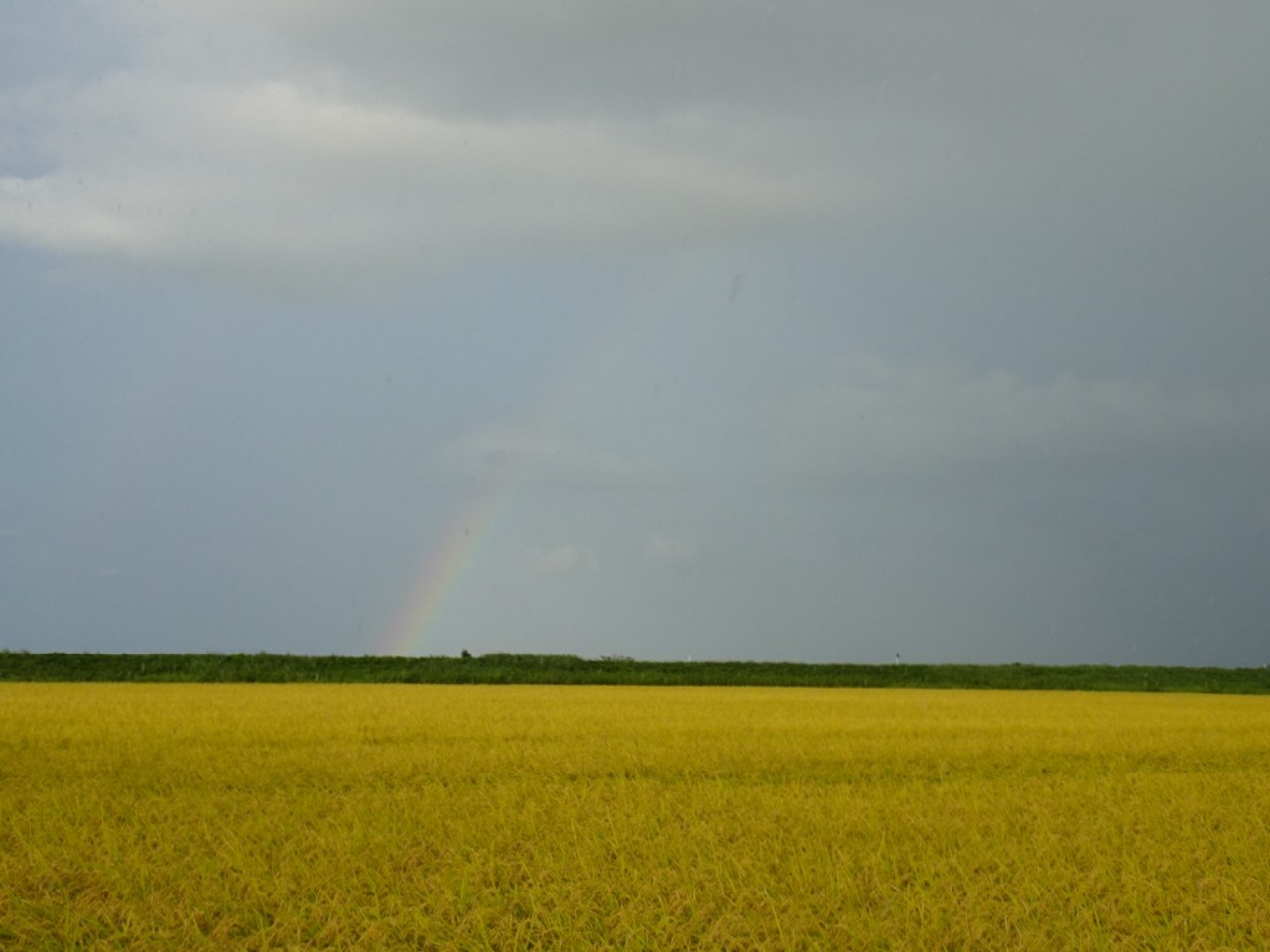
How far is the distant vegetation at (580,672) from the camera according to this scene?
40.7m

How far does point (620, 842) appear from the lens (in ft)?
24.8

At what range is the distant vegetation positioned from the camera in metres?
40.7

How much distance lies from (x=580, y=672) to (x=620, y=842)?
3603 cm

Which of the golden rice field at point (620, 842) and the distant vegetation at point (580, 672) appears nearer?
the golden rice field at point (620, 842)

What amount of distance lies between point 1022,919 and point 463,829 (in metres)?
3.61

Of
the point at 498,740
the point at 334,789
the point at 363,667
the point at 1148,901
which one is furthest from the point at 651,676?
the point at 1148,901

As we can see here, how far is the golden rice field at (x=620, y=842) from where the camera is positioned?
18.9 ft

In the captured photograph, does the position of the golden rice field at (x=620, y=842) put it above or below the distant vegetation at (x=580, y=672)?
below

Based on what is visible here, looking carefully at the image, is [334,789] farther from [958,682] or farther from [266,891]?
[958,682]

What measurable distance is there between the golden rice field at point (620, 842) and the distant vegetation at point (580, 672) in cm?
2539

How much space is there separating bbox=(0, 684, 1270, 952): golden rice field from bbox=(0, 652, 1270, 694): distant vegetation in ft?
83.3

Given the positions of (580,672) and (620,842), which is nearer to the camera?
(620,842)

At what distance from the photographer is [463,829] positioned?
312 inches

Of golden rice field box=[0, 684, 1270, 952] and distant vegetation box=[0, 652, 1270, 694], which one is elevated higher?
distant vegetation box=[0, 652, 1270, 694]
